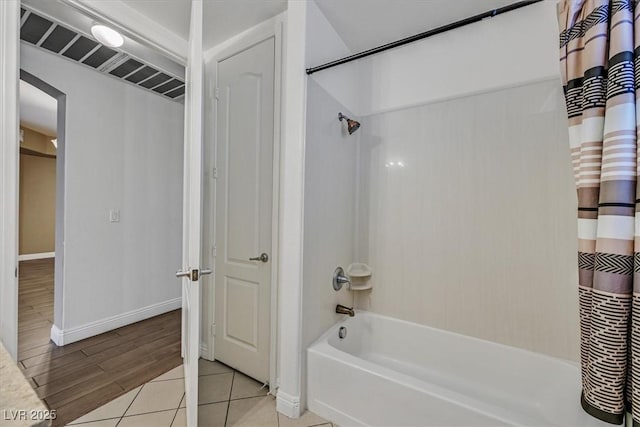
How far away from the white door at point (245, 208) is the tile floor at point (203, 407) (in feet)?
0.55

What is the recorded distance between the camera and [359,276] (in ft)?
6.90

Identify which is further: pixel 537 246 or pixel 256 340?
pixel 256 340

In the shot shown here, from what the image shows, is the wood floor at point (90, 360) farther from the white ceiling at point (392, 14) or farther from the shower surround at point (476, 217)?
the white ceiling at point (392, 14)

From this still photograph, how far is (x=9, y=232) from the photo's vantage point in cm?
130

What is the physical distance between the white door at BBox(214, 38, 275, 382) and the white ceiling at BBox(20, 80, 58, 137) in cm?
253

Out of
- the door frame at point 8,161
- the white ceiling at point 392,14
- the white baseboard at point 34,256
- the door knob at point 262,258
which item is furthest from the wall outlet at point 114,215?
the white baseboard at point 34,256

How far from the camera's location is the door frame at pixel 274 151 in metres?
1.81

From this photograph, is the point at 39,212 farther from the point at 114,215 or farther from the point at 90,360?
the point at 90,360

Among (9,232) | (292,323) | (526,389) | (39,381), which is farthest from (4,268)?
(526,389)

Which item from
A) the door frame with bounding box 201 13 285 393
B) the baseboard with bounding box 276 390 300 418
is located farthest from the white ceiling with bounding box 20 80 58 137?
the baseboard with bounding box 276 390 300 418

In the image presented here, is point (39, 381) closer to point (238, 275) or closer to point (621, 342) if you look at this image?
point (238, 275)

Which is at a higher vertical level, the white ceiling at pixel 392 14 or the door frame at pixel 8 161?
the white ceiling at pixel 392 14

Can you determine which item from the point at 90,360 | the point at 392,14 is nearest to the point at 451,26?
the point at 392,14

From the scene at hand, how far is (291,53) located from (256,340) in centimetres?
187
